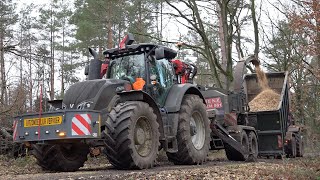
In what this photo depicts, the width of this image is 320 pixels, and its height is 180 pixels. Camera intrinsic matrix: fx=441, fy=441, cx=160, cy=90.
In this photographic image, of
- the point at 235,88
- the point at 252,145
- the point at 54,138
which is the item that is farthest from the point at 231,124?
the point at 54,138

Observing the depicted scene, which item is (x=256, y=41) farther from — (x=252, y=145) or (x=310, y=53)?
(x=252, y=145)

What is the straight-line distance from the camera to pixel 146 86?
9648 millimetres

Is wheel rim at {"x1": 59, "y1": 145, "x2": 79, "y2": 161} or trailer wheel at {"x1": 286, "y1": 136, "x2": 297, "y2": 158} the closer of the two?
wheel rim at {"x1": 59, "y1": 145, "x2": 79, "y2": 161}

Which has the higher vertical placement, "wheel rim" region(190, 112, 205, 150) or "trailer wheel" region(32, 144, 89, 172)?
"wheel rim" region(190, 112, 205, 150)

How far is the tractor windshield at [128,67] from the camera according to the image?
9763mm

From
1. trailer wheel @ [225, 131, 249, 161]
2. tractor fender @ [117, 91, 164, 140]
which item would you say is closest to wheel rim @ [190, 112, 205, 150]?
tractor fender @ [117, 91, 164, 140]

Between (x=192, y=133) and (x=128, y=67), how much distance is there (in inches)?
86.1

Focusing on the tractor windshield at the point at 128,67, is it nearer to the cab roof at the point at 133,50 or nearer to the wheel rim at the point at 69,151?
the cab roof at the point at 133,50

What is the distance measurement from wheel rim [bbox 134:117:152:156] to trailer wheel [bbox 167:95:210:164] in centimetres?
117

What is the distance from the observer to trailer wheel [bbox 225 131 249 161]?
12.3 meters

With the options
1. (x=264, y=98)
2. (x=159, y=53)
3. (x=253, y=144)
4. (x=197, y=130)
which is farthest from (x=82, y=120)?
(x=264, y=98)

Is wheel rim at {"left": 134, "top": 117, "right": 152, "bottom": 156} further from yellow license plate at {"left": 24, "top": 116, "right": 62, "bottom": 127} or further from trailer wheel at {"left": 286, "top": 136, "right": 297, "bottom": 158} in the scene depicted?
trailer wheel at {"left": 286, "top": 136, "right": 297, "bottom": 158}

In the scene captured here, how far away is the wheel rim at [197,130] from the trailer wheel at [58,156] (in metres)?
2.67

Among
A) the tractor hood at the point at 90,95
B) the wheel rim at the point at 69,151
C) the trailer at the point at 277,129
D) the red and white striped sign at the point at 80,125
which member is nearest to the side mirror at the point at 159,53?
the tractor hood at the point at 90,95
